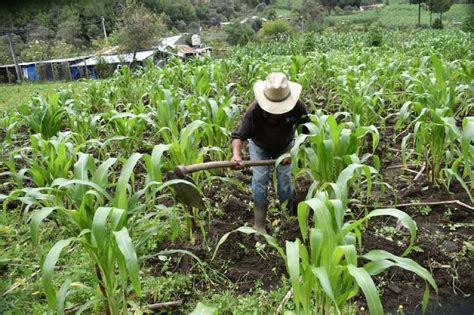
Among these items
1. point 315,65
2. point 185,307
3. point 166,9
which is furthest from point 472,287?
point 166,9

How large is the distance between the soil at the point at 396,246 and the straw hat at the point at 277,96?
2.63 feet

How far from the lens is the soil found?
85.9 inches

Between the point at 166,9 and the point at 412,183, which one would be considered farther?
the point at 166,9

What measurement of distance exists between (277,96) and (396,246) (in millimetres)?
1146

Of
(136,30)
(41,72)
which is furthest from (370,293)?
(136,30)

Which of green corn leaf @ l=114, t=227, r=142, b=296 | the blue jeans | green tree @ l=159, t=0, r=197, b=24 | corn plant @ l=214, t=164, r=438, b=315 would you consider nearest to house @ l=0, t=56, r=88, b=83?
the blue jeans

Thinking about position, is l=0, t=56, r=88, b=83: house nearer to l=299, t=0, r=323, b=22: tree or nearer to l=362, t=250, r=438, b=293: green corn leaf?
l=362, t=250, r=438, b=293: green corn leaf

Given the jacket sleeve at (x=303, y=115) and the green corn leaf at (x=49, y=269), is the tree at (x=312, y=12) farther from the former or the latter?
the green corn leaf at (x=49, y=269)

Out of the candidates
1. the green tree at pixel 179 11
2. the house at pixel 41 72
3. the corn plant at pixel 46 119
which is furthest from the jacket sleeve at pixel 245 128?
the green tree at pixel 179 11

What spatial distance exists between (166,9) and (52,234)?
42.9 metres

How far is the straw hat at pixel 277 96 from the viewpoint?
8.46ft

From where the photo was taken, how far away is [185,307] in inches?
87.2

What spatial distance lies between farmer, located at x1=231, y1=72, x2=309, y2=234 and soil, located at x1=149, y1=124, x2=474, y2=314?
0.23 metres

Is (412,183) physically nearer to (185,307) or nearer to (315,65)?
(185,307)
